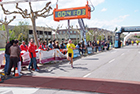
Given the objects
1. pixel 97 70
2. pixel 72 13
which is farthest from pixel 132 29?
pixel 97 70

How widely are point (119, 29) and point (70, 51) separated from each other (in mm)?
31866

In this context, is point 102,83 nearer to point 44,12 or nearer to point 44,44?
point 44,44

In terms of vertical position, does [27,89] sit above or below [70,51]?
below

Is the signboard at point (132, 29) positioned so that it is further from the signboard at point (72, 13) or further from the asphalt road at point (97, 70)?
the asphalt road at point (97, 70)

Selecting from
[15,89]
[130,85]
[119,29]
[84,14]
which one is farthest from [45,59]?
[119,29]

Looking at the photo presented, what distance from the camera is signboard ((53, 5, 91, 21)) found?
2086 cm

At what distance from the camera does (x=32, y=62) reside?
11461 millimetres

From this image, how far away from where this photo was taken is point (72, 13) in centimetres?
2175

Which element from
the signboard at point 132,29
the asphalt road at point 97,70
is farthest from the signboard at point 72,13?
the signboard at point 132,29

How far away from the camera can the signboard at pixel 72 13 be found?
20.9 meters

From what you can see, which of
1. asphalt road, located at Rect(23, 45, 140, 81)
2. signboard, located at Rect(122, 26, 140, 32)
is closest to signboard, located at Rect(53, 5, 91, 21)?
asphalt road, located at Rect(23, 45, 140, 81)

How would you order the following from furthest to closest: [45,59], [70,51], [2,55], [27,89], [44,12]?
[44,12], [45,59], [70,51], [2,55], [27,89]

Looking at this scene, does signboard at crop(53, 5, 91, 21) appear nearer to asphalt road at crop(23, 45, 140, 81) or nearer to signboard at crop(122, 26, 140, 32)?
asphalt road at crop(23, 45, 140, 81)

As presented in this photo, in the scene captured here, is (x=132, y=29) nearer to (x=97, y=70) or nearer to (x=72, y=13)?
(x=72, y=13)
